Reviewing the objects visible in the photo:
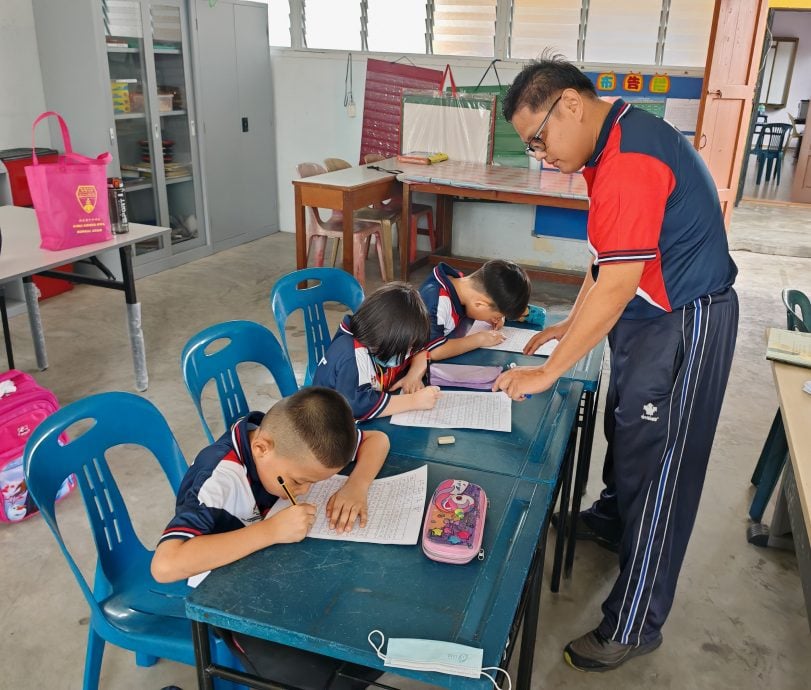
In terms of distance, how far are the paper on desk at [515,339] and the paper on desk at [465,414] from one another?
0.36 meters

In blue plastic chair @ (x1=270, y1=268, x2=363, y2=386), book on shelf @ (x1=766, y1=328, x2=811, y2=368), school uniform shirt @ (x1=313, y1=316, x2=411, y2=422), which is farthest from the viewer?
blue plastic chair @ (x1=270, y1=268, x2=363, y2=386)

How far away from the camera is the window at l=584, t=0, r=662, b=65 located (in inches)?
202

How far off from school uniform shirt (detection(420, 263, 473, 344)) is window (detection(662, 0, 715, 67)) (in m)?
3.70

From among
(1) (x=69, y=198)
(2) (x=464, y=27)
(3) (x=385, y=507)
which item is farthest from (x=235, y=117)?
(3) (x=385, y=507)

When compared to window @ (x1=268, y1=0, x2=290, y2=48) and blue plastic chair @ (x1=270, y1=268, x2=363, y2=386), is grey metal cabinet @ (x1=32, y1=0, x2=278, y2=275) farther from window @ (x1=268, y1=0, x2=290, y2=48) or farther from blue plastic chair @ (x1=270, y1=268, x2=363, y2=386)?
blue plastic chair @ (x1=270, y1=268, x2=363, y2=386)

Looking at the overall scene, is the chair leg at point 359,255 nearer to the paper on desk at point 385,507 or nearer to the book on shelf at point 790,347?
the book on shelf at point 790,347

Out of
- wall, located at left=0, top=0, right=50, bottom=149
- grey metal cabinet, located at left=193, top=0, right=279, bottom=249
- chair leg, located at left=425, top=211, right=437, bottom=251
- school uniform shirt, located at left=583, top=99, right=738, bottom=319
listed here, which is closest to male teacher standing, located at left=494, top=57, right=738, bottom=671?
school uniform shirt, located at left=583, top=99, right=738, bottom=319

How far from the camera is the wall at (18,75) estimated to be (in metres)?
4.56

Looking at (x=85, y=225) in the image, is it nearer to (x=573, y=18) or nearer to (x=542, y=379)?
(x=542, y=379)

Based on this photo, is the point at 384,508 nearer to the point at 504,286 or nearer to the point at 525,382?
the point at 525,382

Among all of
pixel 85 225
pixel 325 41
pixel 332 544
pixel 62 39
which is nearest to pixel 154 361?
pixel 85 225

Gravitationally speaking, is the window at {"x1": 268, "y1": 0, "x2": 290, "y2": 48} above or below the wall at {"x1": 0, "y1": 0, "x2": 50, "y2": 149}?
above

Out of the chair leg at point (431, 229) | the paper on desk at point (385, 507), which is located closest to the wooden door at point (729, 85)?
the chair leg at point (431, 229)

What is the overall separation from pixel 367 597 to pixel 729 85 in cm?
478
